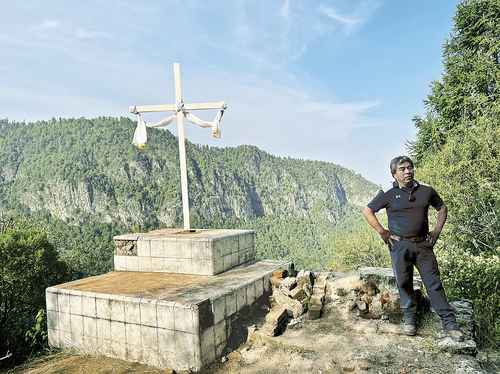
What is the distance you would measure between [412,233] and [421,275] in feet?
1.77

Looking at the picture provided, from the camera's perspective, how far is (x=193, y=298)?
4.40 m

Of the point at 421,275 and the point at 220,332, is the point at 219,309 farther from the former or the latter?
the point at 421,275

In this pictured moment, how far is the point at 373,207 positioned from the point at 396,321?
5.43 ft

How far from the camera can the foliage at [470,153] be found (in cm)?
766

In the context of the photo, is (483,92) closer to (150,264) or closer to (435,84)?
(435,84)

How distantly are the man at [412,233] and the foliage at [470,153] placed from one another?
1.91m

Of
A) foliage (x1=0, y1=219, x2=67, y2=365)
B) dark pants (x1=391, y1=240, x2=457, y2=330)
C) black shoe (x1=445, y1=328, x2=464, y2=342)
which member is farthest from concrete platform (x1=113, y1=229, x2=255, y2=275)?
foliage (x1=0, y1=219, x2=67, y2=365)

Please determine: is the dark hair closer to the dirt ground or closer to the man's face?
the man's face

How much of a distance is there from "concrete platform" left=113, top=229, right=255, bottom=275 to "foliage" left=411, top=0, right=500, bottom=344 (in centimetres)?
435

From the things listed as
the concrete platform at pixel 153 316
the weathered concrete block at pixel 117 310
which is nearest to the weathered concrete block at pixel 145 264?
the concrete platform at pixel 153 316

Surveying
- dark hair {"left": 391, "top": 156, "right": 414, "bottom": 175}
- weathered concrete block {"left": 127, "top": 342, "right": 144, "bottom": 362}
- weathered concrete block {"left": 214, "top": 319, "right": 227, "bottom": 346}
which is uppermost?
dark hair {"left": 391, "top": 156, "right": 414, "bottom": 175}

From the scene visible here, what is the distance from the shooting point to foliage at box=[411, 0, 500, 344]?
25.1 feet

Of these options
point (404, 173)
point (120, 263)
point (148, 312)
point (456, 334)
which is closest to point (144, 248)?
point (120, 263)

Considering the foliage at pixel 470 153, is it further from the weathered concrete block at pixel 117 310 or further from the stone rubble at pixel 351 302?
the weathered concrete block at pixel 117 310
